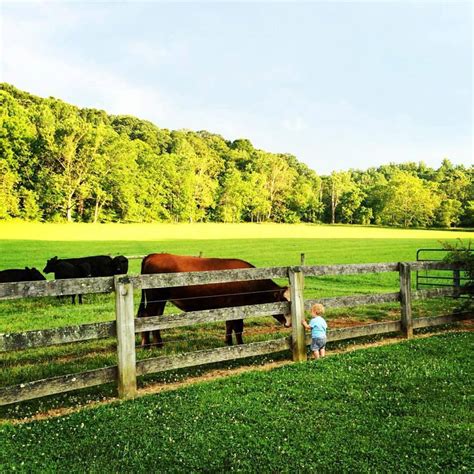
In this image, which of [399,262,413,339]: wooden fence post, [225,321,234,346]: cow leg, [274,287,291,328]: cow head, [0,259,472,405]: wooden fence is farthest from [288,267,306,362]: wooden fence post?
[399,262,413,339]: wooden fence post

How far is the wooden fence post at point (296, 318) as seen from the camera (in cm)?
827

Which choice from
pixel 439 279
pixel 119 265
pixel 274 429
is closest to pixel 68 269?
pixel 119 265

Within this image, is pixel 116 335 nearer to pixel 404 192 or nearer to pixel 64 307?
pixel 64 307

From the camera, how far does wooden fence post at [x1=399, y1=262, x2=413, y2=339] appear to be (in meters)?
9.72

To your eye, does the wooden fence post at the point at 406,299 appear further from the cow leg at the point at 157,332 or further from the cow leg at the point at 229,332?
the cow leg at the point at 157,332

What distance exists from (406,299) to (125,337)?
19.2 ft

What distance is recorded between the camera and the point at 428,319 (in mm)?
10242

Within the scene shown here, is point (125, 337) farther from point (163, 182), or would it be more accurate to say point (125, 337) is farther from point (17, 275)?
point (163, 182)

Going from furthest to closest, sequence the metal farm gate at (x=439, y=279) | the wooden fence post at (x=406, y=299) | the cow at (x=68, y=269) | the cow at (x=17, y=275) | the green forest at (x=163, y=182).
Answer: the green forest at (x=163, y=182), the cow at (x=68, y=269), the cow at (x=17, y=275), the metal farm gate at (x=439, y=279), the wooden fence post at (x=406, y=299)

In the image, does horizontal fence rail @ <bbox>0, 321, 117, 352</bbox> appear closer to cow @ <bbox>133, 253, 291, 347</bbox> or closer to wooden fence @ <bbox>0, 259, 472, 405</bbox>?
wooden fence @ <bbox>0, 259, 472, 405</bbox>

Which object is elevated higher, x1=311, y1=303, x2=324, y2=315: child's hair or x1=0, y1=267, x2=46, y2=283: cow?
x1=311, y1=303, x2=324, y2=315: child's hair

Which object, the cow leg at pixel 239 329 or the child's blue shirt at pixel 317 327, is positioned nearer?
the child's blue shirt at pixel 317 327

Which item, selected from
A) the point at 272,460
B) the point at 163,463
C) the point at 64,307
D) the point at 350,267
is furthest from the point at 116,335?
the point at 64,307

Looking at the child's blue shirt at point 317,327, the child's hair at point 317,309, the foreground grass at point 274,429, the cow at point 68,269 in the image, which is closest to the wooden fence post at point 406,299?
the child's hair at point 317,309
